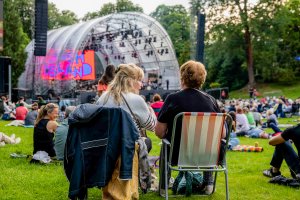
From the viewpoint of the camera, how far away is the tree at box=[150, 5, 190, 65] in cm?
5103

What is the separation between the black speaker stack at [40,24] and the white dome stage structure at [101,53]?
7.26 metres

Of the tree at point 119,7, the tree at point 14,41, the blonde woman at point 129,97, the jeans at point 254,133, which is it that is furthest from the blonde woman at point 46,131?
the tree at point 119,7

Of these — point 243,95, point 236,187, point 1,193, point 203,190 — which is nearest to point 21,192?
point 1,193

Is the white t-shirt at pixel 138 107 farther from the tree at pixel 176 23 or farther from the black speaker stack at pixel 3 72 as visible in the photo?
the tree at pixel 176 23

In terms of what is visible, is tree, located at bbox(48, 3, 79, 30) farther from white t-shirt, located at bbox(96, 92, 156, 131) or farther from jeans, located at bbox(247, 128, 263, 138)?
white t-shirt, located at bbox(96, 92, 156, 131)

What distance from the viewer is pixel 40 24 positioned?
62.3 ft

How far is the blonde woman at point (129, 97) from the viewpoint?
398cm

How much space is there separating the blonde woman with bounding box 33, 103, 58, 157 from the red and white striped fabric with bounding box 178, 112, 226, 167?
10.1 feet

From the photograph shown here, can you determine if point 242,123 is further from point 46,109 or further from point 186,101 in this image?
point 186,101

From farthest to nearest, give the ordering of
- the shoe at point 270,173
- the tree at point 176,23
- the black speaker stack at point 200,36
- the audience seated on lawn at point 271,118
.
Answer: the tree at point 176,23
the black speaker stack at point 200,36
the audience seated on lawn at point 271,118
the shoe at point 270,173

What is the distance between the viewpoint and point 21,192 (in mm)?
4500

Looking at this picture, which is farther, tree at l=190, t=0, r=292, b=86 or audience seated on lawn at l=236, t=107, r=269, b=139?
tree at l=190, t=0, r=292, b=86

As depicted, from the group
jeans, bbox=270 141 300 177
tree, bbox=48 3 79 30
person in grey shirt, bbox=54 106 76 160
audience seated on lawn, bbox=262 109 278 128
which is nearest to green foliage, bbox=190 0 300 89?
tree, bbox=48 3 79 30

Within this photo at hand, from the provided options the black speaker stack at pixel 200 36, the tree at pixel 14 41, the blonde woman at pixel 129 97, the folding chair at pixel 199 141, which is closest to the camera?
the folding chair at pixel 199 141
